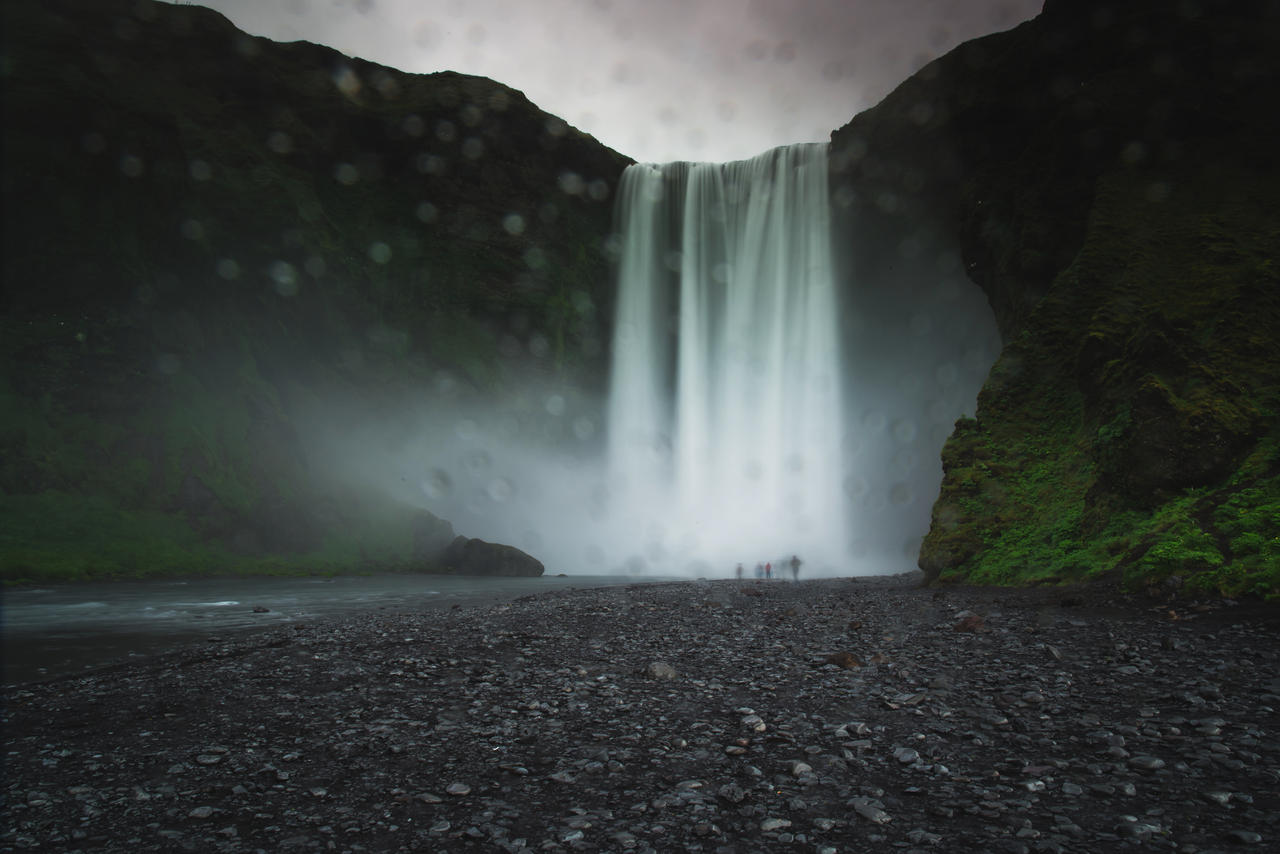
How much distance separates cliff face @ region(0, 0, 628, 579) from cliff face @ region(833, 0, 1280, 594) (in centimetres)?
4220

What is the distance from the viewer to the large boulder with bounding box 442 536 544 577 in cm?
4909

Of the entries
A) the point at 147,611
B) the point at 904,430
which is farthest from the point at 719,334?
the point at 147,611

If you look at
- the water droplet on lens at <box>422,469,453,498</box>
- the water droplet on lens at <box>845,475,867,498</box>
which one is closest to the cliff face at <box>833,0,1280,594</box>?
the water droplet on lens at <box>845,475,867,498</box>

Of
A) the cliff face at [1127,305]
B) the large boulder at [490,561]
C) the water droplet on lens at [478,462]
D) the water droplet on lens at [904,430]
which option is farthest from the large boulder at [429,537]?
the cliff face at [1127,305]

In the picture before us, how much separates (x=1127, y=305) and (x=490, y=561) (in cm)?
4449

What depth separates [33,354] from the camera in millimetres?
46625

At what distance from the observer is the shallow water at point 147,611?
12.7m

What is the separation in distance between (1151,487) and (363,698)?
17662mm

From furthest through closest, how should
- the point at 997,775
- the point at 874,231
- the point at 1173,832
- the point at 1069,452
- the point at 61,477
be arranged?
the point at 874,231, the point at 61,477, the point at 1069,452, the point at 997,775, the point at 1173,832

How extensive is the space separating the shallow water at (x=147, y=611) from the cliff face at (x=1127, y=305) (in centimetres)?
1932

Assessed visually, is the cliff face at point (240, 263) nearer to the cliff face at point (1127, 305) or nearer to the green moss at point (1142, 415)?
the cliff face at point (1127, 305)

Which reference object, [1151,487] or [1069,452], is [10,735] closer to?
[1151,487]

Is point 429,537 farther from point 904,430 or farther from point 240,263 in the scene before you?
point 904,430

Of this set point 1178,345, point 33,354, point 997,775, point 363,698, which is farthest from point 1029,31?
point 33,354
